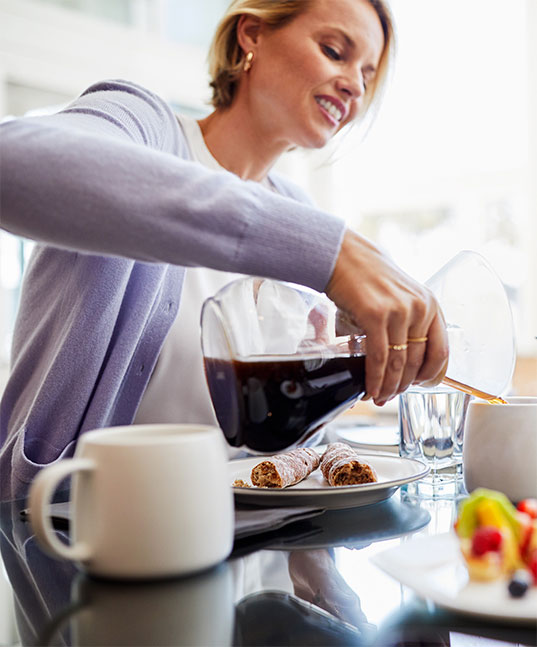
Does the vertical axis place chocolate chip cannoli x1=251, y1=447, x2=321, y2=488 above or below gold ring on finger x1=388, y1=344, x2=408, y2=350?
below

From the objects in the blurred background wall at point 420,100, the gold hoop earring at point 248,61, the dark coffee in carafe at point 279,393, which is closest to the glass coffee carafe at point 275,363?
the dark coffee in carafe at point 279,393

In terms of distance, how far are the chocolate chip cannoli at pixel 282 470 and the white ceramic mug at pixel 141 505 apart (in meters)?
0.31

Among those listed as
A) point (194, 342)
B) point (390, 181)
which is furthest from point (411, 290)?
point (390, 181)

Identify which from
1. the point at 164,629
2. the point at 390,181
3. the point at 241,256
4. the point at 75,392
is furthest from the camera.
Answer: the point at 390,181

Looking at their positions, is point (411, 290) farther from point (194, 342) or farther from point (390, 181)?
point (390, 181)

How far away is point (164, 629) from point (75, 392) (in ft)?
2.42

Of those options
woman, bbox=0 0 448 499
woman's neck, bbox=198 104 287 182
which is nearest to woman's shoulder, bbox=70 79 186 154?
woman, bbox=0 0 448 499

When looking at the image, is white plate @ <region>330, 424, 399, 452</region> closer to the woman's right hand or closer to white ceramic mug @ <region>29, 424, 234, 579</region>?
the woman's right hand

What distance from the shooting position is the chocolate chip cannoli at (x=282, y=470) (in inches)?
35.9

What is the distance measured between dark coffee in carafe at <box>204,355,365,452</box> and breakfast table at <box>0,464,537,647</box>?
0.29ft

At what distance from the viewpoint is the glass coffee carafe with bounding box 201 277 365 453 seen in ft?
2.40

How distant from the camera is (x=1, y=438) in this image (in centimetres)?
142

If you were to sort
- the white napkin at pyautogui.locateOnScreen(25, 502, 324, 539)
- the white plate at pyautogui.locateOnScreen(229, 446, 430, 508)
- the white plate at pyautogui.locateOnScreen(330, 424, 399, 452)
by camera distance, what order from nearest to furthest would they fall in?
the white napkin at pyautogui.locateOnScreen(25, 502, 324, 539), the white plate at pyautogui.locateOnScreen(229, 446, 430, 508), the white plate at pyautogui.locateOnScreen(330, 424, 399, 452)

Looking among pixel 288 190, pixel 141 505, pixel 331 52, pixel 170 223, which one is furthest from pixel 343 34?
pixel 141 505
